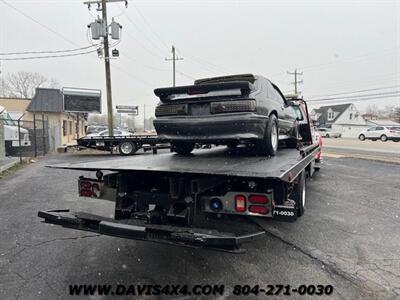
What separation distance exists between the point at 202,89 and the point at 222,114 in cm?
47

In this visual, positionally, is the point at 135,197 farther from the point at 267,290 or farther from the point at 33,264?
the point at 267,290

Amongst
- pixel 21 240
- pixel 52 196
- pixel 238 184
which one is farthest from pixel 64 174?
pixel 238 184

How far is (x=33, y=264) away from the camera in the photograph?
3.76m

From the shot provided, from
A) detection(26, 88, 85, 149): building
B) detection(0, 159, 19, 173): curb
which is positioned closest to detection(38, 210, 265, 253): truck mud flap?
detection(0, 159, 19, 173): curb

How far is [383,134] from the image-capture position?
40.4 metres

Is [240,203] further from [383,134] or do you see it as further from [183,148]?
[383,134]

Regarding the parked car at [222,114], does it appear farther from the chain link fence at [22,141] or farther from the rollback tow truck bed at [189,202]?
the chain link fence at [22,141]

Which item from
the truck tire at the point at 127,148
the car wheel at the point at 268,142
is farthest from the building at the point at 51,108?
the car wheel at the point at 268,142

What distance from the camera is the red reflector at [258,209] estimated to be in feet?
10.8

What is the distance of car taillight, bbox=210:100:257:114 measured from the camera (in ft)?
15.2

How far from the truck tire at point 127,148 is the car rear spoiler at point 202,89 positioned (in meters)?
11.8

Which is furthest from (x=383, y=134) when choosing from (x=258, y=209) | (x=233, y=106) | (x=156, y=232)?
(x=156, y=232)

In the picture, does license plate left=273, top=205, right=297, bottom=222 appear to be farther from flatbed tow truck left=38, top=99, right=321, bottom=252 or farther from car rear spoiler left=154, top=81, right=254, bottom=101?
car rear spoiler left=154, top=81, right=254, bottom=101

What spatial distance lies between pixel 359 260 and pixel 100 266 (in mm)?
2967
